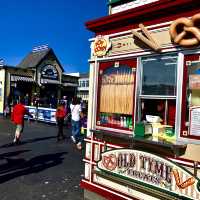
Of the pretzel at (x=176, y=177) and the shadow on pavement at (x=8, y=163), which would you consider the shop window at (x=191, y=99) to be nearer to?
the pretzel at (x=176, y=177)

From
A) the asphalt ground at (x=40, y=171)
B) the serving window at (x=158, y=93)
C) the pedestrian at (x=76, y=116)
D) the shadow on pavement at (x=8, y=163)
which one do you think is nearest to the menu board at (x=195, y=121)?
the serving window at (x=158, y=93)

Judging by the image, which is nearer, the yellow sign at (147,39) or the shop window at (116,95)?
the yellow sign at (147,39)

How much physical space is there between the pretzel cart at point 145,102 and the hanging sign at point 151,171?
0.01m

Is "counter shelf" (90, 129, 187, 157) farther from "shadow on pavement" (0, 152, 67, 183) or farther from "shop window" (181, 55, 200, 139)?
"shadow on pavement" (0, 152, 67, 183)

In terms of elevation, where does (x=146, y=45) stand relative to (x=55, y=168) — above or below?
above

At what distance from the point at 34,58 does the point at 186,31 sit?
32.7 meters

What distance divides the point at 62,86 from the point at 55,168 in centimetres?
2807

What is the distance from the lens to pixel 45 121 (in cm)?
2384

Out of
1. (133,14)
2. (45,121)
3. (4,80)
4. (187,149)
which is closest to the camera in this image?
(187,149)

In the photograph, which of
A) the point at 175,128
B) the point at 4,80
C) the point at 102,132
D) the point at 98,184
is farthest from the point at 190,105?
the point at 4,80

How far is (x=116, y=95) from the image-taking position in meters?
6.55

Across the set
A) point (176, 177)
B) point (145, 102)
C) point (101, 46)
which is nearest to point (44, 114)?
point (101, 46)

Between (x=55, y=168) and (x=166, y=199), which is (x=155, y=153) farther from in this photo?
(x=55, y=168)

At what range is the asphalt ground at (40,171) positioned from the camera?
7.09 m
